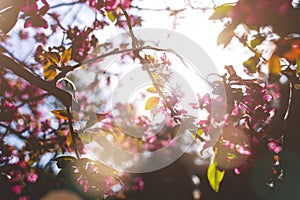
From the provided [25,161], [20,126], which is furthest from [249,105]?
[20,126]

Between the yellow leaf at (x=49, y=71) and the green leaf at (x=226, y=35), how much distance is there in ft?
3.82

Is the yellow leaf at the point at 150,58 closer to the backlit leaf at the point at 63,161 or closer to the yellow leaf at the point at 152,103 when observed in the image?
the yellow leaf at the point at 152,103

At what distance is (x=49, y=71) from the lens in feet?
6.49

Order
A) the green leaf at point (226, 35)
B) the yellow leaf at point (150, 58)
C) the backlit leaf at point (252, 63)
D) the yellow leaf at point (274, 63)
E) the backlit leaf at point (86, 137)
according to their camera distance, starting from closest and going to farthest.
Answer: the yellow leaf at point (274, 63) → the green leaf at point (226, 35) → the backlit leaf at point (252, 63) → the backlit leaf at point (86, 137) → the yellow leaf at point (150, 58)

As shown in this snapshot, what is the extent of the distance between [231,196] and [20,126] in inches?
125

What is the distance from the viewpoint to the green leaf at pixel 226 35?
3.53 ft

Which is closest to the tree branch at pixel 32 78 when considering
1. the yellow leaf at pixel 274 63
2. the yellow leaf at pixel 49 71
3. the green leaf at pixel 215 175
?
the yellow leaf at pixel 49 71

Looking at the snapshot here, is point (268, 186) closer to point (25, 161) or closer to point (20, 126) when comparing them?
point (25, 161)

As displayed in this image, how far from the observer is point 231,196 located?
504 centimetres

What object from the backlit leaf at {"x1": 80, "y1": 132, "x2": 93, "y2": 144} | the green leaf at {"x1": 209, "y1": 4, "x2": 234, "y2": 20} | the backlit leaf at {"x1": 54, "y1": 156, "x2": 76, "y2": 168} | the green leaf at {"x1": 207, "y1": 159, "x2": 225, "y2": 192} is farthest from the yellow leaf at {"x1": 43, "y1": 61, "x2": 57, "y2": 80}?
the green leaf at {"x1": 209, "y1": 4, "x2": 234, "y2": 20}

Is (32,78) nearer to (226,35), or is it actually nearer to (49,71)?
(49,71)

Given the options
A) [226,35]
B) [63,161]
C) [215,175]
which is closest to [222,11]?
[226,35]

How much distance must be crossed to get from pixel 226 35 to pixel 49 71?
1.20 meters

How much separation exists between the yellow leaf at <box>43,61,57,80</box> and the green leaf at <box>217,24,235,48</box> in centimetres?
116
